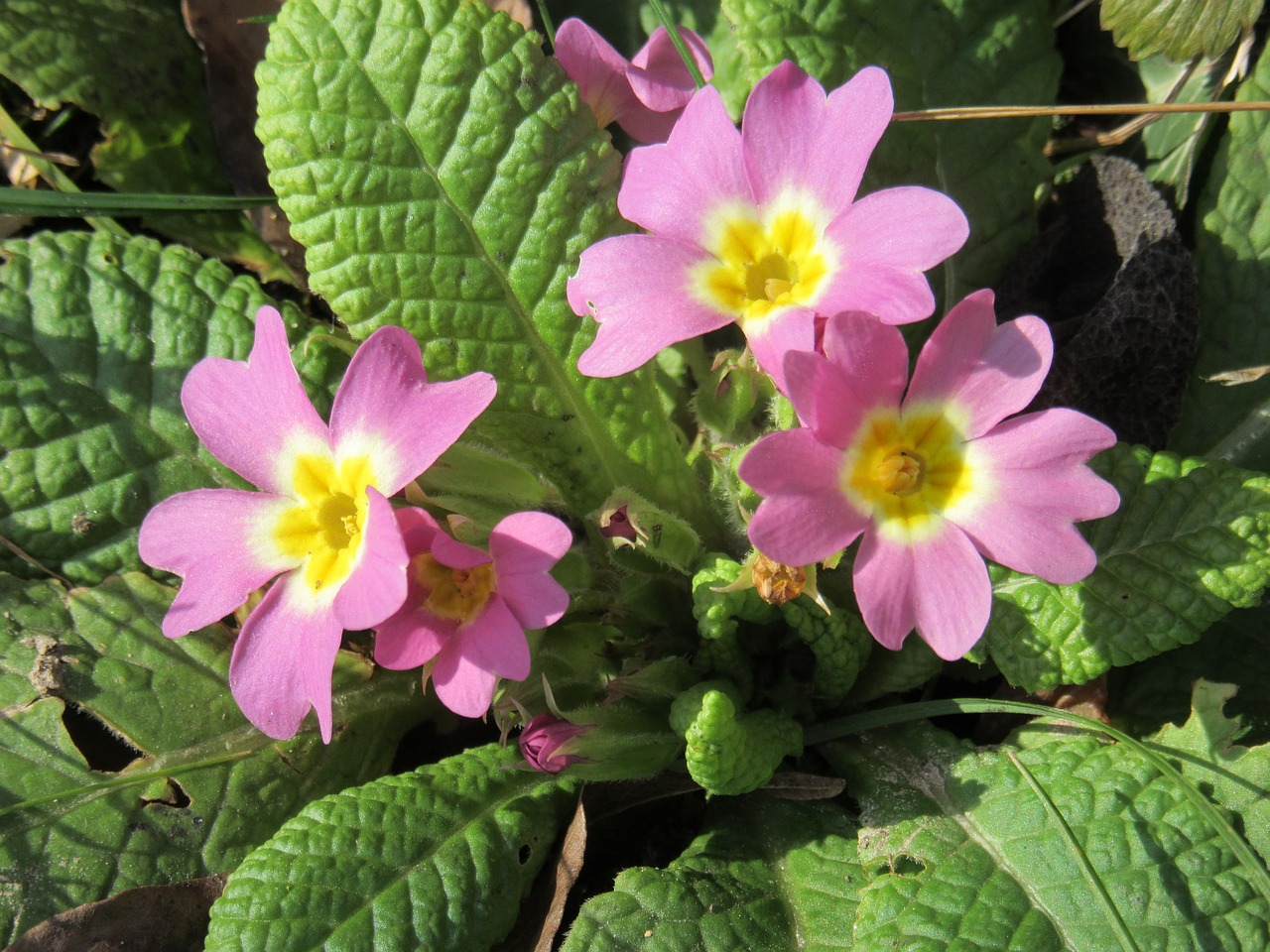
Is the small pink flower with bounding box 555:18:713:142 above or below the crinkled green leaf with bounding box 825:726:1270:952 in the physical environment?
above

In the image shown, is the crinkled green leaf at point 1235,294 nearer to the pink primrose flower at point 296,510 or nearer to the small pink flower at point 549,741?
the small pink flower at point 549,741

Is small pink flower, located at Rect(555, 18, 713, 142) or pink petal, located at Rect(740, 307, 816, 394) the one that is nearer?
pink petal, located at Rect(740, 307, 816, 394)

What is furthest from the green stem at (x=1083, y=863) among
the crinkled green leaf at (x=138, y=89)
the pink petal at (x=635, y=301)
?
the crinkled green leaf at (x=138, y=89)

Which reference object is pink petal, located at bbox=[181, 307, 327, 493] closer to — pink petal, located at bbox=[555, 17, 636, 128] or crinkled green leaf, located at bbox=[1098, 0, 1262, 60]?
pink petal, located at bbox=[555, 17, 636, 128]

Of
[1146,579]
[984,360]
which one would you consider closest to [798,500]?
[984,360]

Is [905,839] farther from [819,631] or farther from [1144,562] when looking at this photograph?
Result: [1144,562]

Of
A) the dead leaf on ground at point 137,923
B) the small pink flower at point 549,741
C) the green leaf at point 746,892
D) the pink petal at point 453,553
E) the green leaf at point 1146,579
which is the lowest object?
the dead leaf on ground at point 137,923

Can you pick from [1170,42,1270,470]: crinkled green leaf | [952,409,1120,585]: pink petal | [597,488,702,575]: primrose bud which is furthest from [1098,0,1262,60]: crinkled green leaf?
[597,488,702,575]: primrose bud
